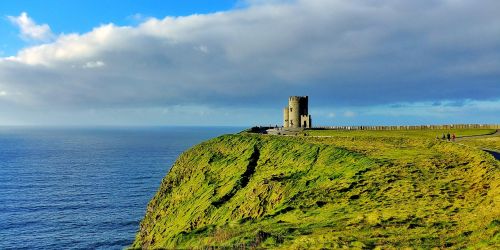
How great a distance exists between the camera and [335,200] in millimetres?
28922

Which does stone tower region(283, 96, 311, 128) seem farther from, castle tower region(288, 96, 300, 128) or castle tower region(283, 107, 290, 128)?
castle tower region(283, 107, 290, 128)

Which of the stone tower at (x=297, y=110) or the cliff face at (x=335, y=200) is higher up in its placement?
the stone tower at (x=297, y=110)

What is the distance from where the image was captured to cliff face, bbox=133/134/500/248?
66.9 feet

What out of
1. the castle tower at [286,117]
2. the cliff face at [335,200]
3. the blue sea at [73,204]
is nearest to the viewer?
the cliff face at [335,200]

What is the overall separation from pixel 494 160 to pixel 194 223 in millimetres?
26988

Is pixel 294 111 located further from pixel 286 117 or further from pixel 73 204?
pixel 73 204

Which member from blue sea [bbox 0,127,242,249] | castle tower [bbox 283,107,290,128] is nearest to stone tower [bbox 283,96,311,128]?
castle tower [bbox 283,107,290,128]

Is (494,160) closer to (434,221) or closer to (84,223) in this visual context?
(434,221)

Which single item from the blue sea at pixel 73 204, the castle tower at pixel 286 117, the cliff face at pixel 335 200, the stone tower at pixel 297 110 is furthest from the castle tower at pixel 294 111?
the cliff face at pixel 335 200

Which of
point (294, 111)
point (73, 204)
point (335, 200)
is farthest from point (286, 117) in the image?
point (335, 200)

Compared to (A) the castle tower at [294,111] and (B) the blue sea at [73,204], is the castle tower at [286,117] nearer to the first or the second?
(A) the castle tower at [294,111]

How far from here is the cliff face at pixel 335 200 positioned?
2039 cm

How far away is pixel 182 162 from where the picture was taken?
66.2m

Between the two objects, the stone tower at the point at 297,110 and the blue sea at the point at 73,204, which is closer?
the blue sea at the point at 73,204
